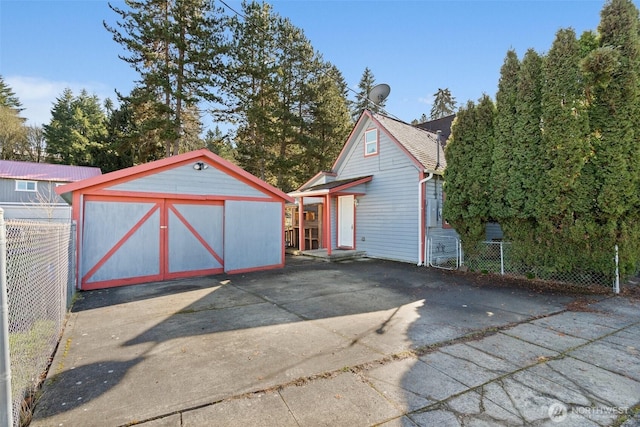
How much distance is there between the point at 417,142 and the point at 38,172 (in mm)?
24597

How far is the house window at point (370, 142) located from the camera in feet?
39.5

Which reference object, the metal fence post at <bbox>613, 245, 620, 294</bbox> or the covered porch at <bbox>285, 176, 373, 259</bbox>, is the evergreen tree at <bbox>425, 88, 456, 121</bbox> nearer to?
the covered porch at <bbox>285, 176, 373, 259</bbox>

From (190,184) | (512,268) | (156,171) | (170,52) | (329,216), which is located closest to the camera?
(156,171)

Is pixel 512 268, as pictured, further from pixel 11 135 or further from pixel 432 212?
pixel 11 135

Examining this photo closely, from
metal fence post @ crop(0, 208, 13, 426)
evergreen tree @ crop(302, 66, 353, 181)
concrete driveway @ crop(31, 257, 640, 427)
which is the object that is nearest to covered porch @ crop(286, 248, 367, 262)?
concrete driveway @ crop(31, 257, 640, 427)

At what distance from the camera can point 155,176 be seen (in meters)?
7.73

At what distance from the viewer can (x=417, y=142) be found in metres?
12.1

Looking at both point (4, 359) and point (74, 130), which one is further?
point (74, 130)

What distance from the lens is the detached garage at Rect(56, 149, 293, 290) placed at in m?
7.06

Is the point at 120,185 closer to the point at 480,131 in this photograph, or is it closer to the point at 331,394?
the point at 331,394

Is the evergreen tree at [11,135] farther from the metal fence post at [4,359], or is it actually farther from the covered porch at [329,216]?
the metal fence post at [4,359]

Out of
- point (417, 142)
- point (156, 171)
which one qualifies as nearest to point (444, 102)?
point (417, 142)

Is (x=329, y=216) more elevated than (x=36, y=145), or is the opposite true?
(x=36, y=145)

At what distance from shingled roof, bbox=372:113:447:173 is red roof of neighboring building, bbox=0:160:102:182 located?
2137cm
